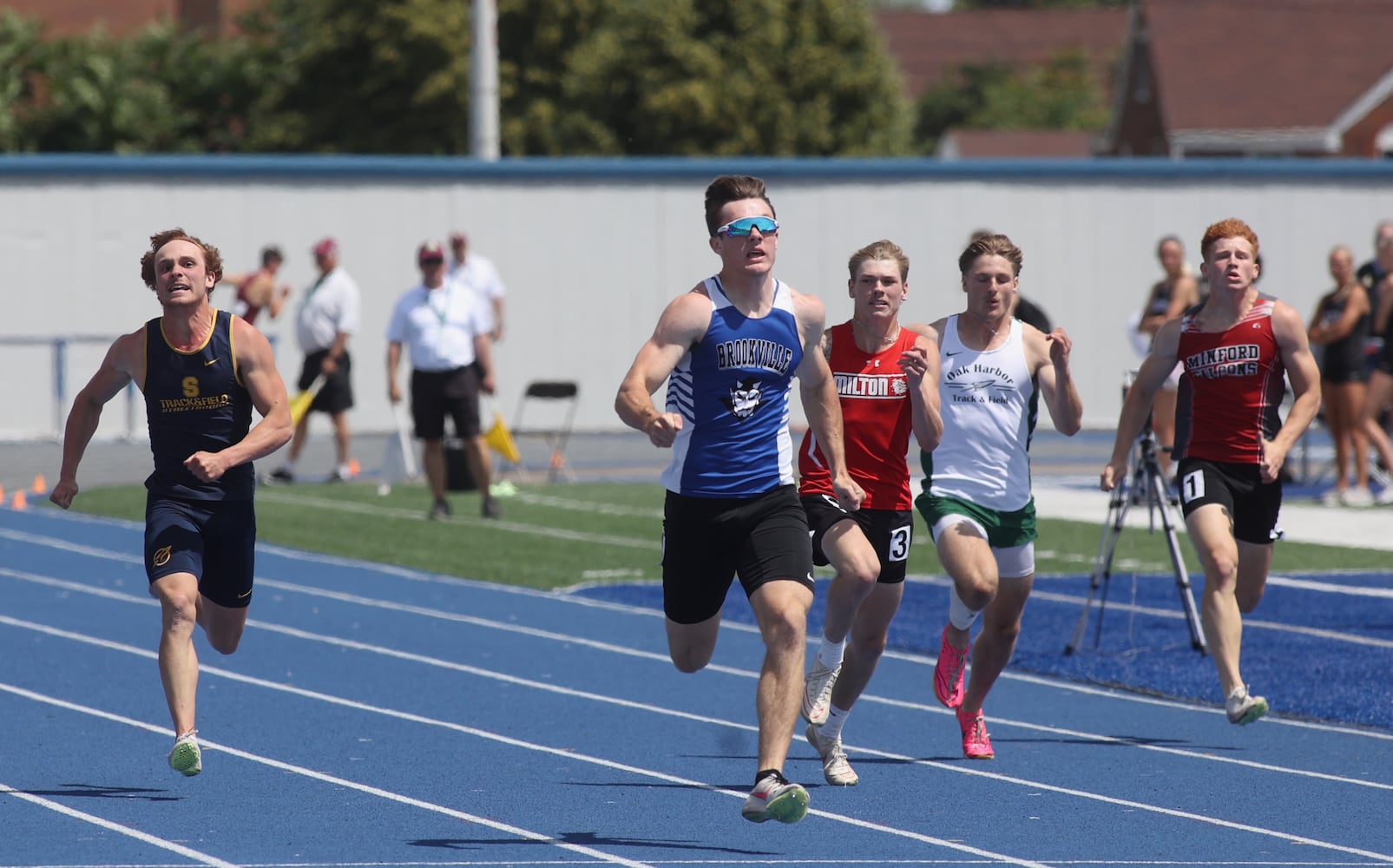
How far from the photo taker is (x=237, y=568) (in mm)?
7449

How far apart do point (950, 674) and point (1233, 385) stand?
1.65 metres

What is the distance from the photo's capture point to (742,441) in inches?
263

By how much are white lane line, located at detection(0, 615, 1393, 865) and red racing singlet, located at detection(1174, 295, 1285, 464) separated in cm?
128

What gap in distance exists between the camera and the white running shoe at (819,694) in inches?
300

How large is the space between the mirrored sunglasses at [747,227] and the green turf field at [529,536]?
271 inches

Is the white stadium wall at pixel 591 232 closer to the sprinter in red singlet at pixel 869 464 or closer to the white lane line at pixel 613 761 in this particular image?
the white lane line at pixel 613 761

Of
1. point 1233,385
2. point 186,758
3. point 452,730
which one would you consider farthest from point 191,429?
point 1233,385

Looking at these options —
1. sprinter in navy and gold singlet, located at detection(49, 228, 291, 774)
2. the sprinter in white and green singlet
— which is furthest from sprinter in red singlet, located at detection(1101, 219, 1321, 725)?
sprinter in navy and gold singlet, located at detection(49, 228, 291, 774)

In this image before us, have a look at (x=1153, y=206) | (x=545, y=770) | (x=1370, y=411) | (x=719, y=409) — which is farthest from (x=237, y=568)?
(x=1153, y=206)

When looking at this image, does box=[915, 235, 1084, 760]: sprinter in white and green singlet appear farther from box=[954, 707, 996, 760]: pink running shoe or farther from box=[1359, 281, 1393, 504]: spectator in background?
box=[1359, 281, 1393, 504]: spectator in background

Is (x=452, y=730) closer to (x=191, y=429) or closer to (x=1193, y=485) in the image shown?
(x=191, y=429)

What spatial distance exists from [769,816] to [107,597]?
292 inches

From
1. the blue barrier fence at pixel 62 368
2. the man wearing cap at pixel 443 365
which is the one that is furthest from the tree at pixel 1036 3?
the man wearing cap at pixel 443 365

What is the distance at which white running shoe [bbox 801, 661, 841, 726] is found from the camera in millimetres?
7617
